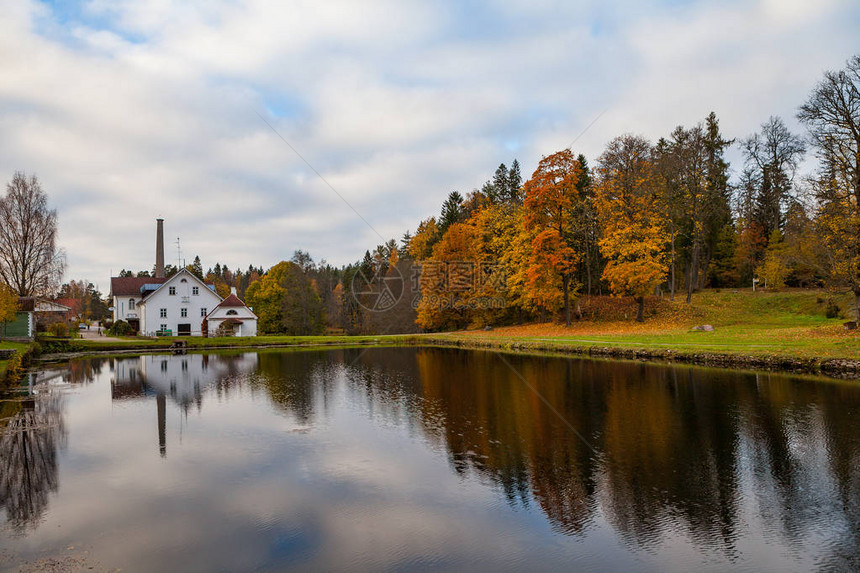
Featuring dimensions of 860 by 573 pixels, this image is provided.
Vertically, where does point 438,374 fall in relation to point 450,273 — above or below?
below

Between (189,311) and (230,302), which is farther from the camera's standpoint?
(189,311)

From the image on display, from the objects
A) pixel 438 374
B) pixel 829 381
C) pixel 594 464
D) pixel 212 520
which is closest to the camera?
pixel 212 520

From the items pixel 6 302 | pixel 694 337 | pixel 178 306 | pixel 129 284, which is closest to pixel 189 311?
pixel 178 306

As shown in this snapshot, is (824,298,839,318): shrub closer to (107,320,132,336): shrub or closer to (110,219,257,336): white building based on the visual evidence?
(110,219,257,336): white building

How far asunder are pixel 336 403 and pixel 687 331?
26647 millimetres

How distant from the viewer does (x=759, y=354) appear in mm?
24250

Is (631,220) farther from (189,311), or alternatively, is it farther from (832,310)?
(189,311)

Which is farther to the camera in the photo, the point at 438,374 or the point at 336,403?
the point at 438,374

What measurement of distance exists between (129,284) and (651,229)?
6093cm

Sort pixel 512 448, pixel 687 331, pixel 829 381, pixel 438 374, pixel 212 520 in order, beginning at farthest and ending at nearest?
pixel 687 331
pixel 438 374
pixel 829 381
pixel 512 448
pixel 212 520

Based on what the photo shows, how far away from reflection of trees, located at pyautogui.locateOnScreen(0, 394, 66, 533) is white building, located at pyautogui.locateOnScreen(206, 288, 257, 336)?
129 feet

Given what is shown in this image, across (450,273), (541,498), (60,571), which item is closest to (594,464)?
(541,498)

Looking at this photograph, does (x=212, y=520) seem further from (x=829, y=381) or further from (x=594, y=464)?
(x=829, y=381)

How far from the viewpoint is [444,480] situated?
10.2 meters
